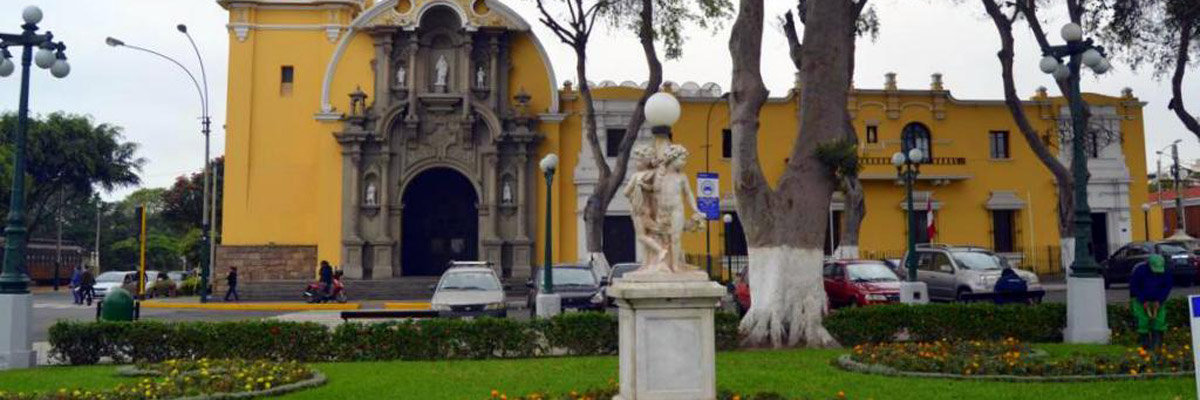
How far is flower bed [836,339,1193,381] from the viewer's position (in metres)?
9.70

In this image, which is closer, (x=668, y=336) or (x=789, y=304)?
(x=668, y=336)

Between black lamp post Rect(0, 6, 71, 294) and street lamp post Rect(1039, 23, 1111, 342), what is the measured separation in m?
14.9

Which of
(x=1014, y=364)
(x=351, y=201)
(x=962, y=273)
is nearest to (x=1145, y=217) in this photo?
(x=962, y=273)

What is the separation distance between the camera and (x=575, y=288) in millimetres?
19453

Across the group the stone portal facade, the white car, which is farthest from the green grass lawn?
the white car

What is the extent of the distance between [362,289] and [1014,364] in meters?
23.4

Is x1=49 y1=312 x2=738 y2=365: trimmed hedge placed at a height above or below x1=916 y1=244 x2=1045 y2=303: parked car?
below

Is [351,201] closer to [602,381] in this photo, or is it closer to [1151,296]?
[602,381]

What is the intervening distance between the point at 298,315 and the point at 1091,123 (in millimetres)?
28805

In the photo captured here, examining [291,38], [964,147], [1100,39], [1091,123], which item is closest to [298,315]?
[291,38]

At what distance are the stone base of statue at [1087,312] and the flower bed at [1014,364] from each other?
6.97 feet

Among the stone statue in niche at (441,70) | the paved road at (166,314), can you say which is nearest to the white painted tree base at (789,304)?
the paved road at (166,314)

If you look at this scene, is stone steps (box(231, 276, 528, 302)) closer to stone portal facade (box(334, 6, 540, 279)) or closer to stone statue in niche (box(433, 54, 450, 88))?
stone portal facade (box(334, 6, 540, 279))

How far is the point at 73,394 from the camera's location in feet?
29.6
